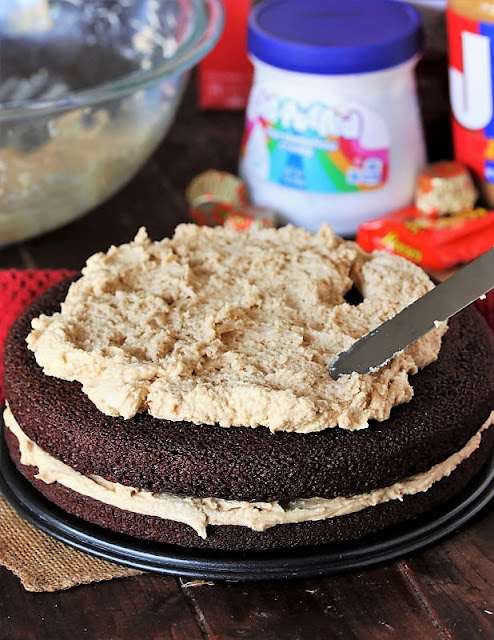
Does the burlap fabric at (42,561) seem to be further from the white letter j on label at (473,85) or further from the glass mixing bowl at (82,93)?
the white letter j on label at (473,85)

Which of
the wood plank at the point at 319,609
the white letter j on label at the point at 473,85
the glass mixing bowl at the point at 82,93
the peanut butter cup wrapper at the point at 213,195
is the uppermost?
the white letter j on label at the point at 473,85

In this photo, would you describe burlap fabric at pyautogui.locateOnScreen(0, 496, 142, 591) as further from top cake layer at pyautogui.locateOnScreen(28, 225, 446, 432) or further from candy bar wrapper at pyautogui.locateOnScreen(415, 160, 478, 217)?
candy bar wrapper at pyautogui.locateOnScreen(415, 160, 478, 217)

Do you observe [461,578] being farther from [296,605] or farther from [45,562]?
[45,562]

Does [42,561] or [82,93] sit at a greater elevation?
[82,93]

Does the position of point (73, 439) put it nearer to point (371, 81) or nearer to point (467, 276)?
point (467, 276)

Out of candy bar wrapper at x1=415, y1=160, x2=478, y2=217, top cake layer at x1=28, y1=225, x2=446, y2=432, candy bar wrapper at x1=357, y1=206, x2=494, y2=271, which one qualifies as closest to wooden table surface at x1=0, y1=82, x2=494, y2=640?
top cake layer at x1=28, y1=225, x2=446, y2=432

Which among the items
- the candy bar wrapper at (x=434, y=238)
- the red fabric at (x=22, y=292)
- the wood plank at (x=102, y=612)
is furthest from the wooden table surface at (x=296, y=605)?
the candy bar wrapper at (x=434, y=238)

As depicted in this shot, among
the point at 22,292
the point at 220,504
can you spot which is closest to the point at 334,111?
the point at 22,292
